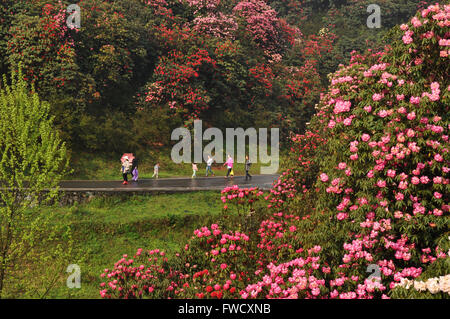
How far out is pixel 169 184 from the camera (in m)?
20.6

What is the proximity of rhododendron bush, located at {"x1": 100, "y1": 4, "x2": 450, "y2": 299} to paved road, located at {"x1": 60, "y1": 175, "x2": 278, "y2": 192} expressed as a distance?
1022 cm

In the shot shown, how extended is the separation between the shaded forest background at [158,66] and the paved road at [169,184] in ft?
13.3

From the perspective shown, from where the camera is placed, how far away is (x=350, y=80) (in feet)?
25.7

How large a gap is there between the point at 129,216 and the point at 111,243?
5.61 feet

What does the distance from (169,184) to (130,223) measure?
5.43 m

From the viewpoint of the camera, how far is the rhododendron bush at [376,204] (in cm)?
617

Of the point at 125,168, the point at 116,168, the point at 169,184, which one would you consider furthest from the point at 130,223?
the point at 116,168

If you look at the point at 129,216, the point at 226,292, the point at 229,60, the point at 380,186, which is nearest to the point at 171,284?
the point at 226,292

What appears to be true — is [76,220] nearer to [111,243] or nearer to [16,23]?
[111,243]

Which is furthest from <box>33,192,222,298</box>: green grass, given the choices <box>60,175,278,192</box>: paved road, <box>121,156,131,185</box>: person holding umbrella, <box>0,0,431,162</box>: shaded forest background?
<box>0,0,431,162</box>: shaded forest background

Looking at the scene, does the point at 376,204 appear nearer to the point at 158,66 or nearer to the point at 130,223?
the point at 130,223

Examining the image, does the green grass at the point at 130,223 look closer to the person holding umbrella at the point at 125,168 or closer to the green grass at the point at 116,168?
the person holding umbrella at the point at 125,168

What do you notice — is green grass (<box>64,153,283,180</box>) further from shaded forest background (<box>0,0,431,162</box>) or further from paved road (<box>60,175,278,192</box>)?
paved road (<box>60,175,278,192</box>)

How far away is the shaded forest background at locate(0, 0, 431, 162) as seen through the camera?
924 inches
